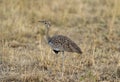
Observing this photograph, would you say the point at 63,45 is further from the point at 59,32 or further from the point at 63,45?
the point at 59,32

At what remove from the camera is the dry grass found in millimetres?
7832

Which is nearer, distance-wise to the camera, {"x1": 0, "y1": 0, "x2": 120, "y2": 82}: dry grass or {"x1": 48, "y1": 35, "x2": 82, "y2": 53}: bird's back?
{"x1": 0, "y1": 0, "x2": 120, "y2": 82}: dry grass

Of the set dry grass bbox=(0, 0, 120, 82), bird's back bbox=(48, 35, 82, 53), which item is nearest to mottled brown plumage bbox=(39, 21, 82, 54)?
bird's back bbox=(48, 35, 82, 53)

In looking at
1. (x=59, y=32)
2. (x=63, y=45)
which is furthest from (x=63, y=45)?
(x=59, y=32)

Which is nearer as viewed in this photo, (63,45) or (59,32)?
(63,45)

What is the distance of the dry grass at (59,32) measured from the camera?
783cm

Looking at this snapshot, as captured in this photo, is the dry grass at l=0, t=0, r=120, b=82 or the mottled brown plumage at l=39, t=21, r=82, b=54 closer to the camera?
the dry grass at l=0, t=0, r=120, b=82

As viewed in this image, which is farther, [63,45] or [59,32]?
[59,32]

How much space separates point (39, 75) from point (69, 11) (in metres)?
5.63

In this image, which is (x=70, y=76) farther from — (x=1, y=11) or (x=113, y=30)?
(x=1, y=11)

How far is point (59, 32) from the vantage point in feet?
36.1

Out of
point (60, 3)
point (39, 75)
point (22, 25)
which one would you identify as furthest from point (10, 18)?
point (39, 75)

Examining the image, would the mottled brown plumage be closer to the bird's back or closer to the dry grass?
the bird's back

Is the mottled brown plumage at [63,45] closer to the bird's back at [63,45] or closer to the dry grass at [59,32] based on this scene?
the bird's back at [63,45]
